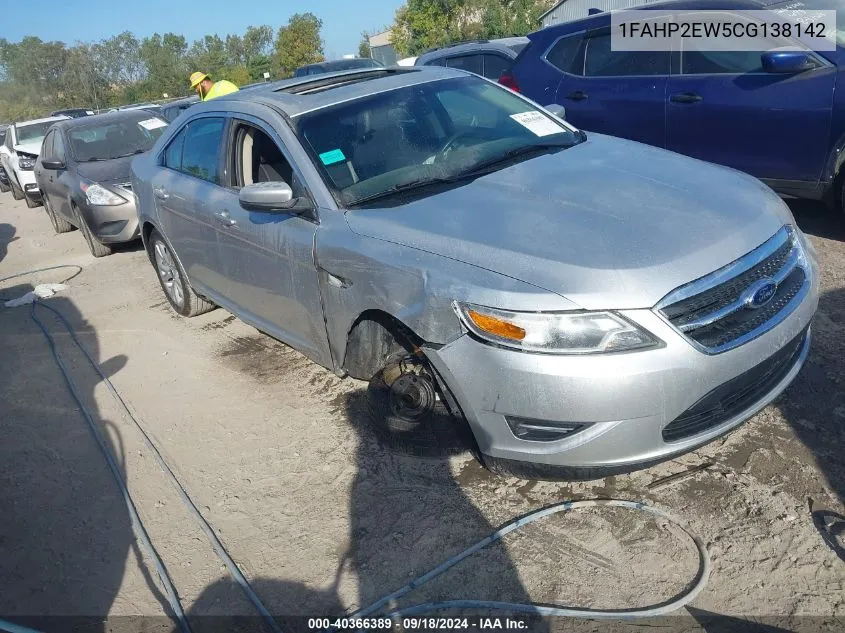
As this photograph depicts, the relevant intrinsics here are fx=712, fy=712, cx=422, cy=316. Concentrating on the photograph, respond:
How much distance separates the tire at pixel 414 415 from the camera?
3035mm

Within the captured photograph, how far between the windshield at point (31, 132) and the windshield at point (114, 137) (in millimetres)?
5380

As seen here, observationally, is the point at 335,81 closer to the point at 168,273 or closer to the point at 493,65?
the point at 168,273

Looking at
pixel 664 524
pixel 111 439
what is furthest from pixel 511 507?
pixel 111 439

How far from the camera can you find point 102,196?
8062 millimetres

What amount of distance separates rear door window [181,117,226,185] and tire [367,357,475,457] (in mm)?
1892

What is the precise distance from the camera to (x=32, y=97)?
6344 cm

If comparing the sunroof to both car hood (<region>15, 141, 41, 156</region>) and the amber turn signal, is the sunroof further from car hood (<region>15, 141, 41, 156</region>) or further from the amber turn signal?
car hood (<region>15, 141, 41, 156</region>)

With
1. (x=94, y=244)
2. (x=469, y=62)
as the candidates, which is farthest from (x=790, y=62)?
(x=94, y=244)

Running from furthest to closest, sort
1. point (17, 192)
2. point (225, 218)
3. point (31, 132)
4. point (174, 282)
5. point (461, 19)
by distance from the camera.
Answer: point (461, 19)
point (17, 192)
point (31, 132)
point (174, 282)
point (225, 218)

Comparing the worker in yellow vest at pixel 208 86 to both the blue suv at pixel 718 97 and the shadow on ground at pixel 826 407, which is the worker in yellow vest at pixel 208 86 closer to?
the blue suv at pixel 718 97

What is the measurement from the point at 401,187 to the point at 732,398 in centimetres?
174

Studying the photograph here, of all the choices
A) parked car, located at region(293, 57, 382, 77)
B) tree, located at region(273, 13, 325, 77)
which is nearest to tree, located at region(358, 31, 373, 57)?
tree, located at region(273, 13, 325, 77)

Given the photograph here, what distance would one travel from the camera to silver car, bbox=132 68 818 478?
2.48 metres

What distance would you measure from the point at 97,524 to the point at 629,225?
8.90 feet
